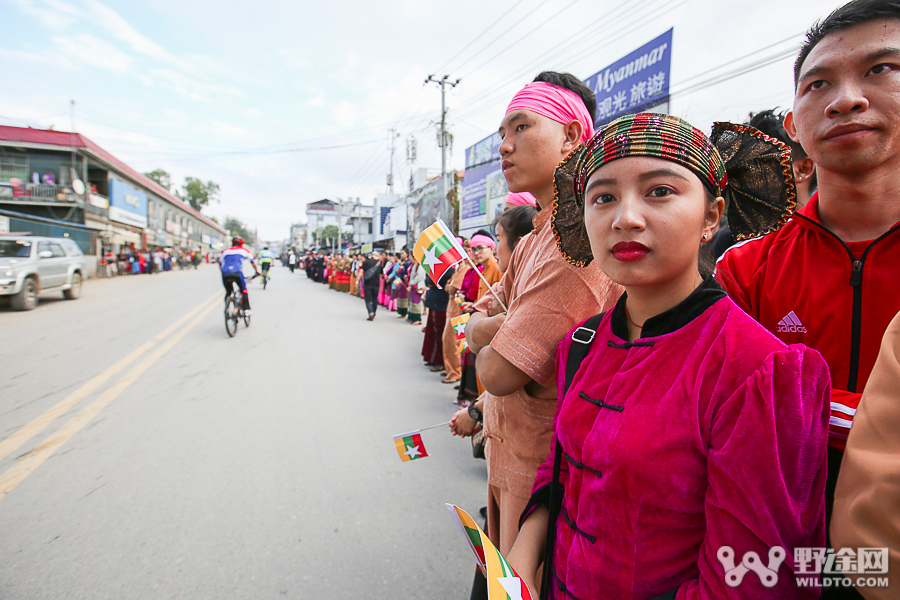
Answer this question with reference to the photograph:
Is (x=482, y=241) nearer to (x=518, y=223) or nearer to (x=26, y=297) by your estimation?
(x=518, y=223)

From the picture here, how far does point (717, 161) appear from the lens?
1068 millimetres

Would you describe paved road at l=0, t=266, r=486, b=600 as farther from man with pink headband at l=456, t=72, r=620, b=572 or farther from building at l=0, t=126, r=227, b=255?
building at l=0, t=126, r=227, b=255

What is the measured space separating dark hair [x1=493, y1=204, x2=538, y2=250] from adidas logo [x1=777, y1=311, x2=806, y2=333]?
1.63 m

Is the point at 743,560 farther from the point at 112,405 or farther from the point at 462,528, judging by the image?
the point at 112,405

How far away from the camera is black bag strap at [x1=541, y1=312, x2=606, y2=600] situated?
1174 millimetres

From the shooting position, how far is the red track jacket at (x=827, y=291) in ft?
3.37

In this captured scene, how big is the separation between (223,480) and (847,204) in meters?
3.58

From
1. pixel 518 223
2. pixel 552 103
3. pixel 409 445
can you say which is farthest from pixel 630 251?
pixel 518 223

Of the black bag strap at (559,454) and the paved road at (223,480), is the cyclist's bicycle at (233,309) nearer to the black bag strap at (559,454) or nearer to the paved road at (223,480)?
the paved road at (223,480)

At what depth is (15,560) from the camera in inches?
92.4

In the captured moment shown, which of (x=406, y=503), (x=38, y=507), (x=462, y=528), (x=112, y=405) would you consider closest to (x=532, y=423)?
(x=462, y=528)

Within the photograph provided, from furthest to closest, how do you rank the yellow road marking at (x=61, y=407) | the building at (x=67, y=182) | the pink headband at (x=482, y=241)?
the building at (x=67, y=182) < the pink headband at (x=482, y=241) < the yellow road marking at (x=61, y=407)

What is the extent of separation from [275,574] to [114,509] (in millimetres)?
1252

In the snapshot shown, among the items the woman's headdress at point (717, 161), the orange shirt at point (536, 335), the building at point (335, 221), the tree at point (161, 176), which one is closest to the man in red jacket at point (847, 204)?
the woman's headdress at point (717, 161)
